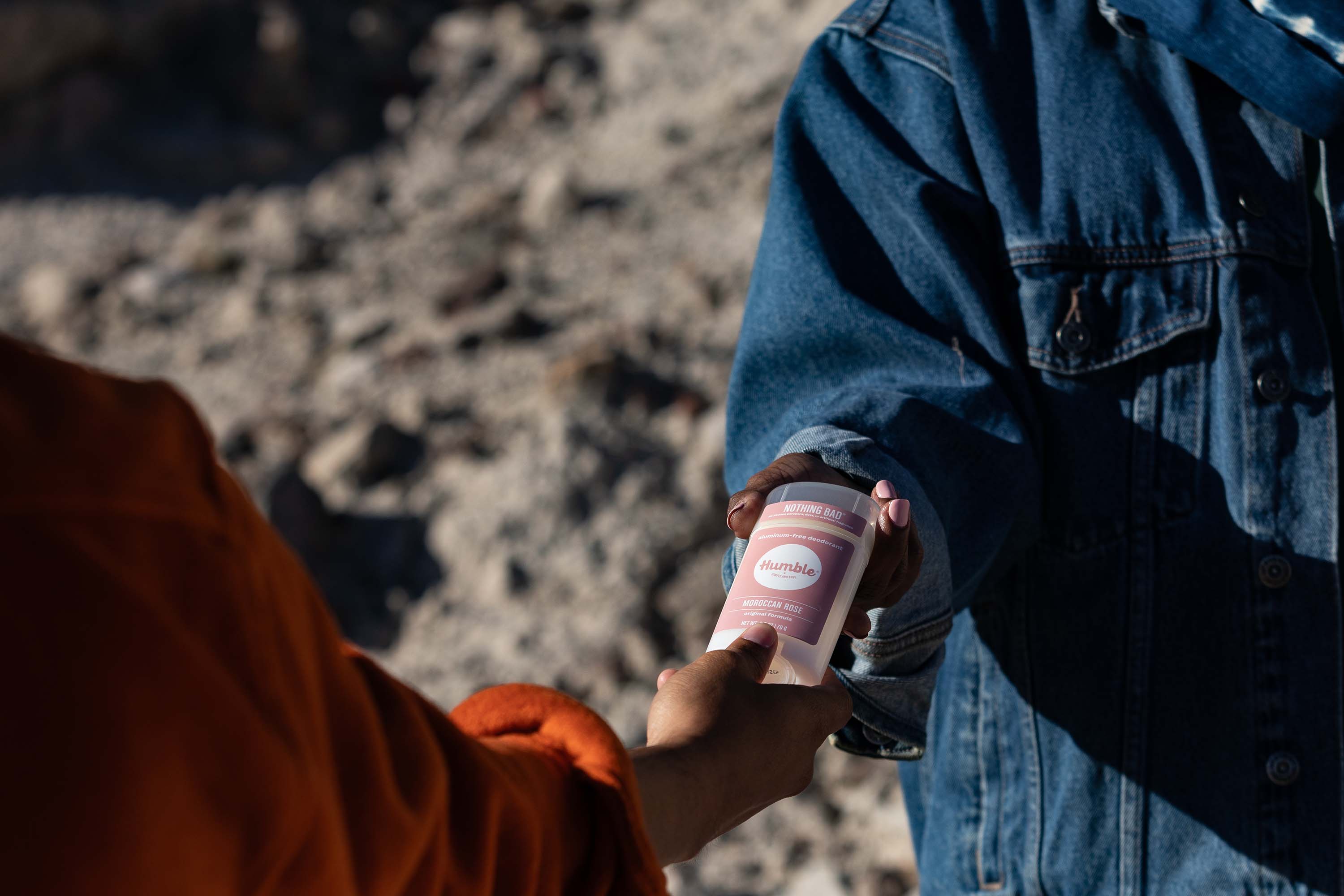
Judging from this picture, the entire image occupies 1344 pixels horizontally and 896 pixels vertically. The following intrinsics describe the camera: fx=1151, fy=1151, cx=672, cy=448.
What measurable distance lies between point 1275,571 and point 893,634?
0.39 m

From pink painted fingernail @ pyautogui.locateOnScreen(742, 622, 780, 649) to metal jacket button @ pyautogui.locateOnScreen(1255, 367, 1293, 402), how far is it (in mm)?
529

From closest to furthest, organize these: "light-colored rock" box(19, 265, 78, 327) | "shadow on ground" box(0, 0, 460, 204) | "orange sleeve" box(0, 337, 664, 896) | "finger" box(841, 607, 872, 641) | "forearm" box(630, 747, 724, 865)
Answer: "orange sleeve" box(0, 337, 664, 896) < "forearm" box(630, 747, 724, 865) < "finger" box(841, 607, 872, 641) < "light-colored rock" box(19, 265, 78, 327) < "shadow on ground" box(0, 0, 460, 204)

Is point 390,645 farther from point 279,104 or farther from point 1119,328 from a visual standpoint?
point 279,104

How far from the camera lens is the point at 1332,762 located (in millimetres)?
1077

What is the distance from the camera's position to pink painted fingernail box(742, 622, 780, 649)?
35.1 inches

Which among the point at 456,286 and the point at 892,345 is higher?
the point at 892,345

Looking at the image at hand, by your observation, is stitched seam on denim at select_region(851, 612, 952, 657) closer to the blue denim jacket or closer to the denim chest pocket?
the blue denim jacket

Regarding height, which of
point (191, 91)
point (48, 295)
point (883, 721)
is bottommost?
point (48, 295)

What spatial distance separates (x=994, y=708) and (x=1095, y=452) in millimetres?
297

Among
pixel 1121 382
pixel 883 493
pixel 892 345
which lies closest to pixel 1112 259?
pixel 1121 382

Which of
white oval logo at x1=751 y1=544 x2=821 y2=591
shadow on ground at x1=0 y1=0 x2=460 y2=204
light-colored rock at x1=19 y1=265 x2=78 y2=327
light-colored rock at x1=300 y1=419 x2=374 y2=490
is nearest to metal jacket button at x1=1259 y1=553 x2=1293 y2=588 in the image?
white oval logo at x1=751 y1=544 x2=821 y2=591

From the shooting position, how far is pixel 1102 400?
111 centimetres

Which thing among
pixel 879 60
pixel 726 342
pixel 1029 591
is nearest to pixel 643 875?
pixel 1029 591

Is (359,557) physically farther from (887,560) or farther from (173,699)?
(173,699)
